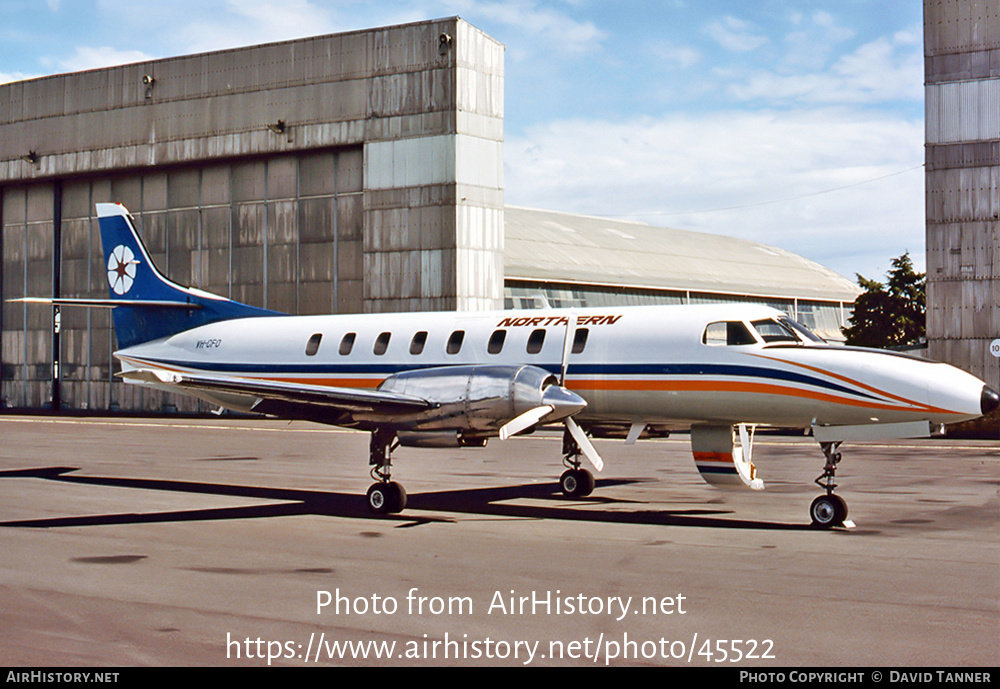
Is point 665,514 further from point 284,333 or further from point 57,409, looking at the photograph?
point 57,409

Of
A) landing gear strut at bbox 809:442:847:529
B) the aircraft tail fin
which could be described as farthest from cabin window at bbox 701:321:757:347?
the aircraft tail fin

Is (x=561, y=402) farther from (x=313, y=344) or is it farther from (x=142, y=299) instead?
(x=142, y=299)

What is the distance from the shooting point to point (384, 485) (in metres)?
16.5

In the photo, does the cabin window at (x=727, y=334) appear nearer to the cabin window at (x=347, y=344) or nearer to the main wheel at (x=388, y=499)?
the main wheel at (x=388, y=499)

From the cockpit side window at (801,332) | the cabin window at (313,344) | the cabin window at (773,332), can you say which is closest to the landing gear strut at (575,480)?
the cabin window at (773,332)

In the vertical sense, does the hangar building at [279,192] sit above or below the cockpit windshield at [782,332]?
above

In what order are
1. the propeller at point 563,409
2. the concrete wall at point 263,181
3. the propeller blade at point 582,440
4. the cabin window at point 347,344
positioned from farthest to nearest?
the concrete wall at point 263,181 → the cabin window at point 347,344 → the propeller blade at point 582,440 → the propeller at point 563,409

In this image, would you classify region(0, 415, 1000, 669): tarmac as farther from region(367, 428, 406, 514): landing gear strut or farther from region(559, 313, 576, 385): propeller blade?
region(559, 313, 576, 385): propeller blade

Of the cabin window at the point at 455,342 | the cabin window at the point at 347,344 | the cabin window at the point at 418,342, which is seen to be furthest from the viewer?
the cabin window at the point at 347,344

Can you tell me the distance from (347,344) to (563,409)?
5408 millimetres

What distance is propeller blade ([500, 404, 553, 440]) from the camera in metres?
15.3

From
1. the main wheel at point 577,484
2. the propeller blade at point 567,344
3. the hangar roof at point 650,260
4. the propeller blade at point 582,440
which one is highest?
the hangar roof at point 650,260

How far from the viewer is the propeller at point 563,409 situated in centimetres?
1537

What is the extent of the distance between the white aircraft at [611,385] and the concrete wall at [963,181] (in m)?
24.3
